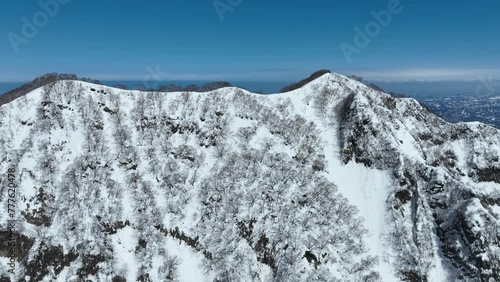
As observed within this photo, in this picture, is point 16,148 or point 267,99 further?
point 267,99

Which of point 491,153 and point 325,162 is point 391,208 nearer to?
point 325,162

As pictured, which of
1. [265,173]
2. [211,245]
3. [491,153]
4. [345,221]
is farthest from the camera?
[491,153]

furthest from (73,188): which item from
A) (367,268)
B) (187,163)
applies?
(367,268)

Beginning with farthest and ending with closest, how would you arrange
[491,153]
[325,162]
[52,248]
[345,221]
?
1. [491,153]
2. [325,162]
3. [345,221]
4. [52,248]

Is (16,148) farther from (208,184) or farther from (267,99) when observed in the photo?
(267,99)

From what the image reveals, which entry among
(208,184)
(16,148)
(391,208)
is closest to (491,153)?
(391,208)

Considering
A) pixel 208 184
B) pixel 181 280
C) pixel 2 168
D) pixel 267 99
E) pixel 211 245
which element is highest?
pixel 267 99

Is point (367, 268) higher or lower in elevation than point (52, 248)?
lower
